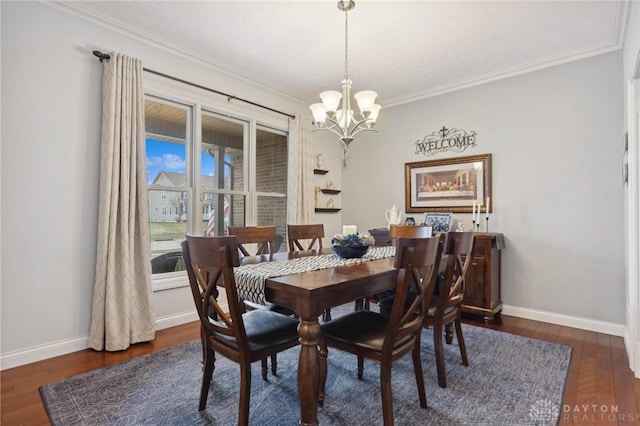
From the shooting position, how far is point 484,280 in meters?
3.31

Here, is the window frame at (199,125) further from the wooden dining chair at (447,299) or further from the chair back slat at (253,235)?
the wooden dining chair at (447,299)

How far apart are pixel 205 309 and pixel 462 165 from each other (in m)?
3.36

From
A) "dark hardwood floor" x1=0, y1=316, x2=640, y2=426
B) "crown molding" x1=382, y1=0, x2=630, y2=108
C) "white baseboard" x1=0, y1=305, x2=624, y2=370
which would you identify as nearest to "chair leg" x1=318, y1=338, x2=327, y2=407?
"dark hardwood floor" x1=0, y1=316, x2=640, y2=426

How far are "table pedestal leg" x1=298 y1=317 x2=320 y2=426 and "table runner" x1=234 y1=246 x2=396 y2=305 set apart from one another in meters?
0.27

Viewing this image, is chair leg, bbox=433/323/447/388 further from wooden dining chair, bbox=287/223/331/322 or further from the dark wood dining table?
wooden dining chair, bbox=287/223/331/322

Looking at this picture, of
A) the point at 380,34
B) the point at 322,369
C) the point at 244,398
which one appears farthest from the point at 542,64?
the point at 244,398

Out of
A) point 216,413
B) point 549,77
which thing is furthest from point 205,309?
point 549,77

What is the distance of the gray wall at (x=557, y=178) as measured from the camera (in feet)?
9.96

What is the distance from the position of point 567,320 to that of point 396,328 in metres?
2.70

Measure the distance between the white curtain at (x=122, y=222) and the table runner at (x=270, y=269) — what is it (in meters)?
1.37

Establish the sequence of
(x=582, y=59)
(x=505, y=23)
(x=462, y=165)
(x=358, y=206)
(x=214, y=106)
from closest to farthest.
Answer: (x=505, y=23) < (x=582, y=59) < (x=214, y=106) < (x=462, y=165) < (x=358, y=206)

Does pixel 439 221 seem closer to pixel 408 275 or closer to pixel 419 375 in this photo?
pixel 419 375

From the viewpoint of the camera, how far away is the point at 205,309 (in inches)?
66.2

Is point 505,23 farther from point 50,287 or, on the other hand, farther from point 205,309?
point 50,287
